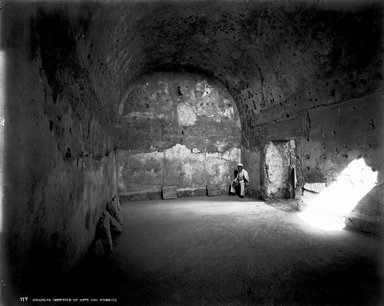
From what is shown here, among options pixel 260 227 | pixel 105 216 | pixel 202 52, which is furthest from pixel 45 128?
pixel 202 52

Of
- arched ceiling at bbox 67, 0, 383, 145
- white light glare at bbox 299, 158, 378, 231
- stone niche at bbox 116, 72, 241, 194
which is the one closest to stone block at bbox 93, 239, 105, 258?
arched ceiling at bbox 67, 0, 383, 145

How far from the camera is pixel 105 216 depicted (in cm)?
371

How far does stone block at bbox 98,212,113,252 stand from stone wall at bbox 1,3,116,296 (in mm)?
499

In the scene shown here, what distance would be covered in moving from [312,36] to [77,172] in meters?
4.39

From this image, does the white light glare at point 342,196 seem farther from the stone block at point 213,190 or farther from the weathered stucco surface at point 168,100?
the stone block at point 213,190

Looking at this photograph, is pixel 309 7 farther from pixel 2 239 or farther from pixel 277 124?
pixel 2 239

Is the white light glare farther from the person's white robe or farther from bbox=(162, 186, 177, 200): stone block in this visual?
bbox=(162, 186, 177, 200): stone block

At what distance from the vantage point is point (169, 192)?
23.3 feet

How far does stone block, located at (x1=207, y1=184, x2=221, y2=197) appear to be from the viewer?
747 cm

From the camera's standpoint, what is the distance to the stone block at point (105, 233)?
3010mm

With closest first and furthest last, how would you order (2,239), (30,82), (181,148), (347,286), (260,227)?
(2,239) → (30,82) → (347,286) → (260,227) → (181,148)

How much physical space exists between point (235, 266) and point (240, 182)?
4731mm

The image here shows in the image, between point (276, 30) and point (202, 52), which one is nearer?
point (276, 30)

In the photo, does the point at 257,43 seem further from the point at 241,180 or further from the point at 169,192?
the point at 169,192
